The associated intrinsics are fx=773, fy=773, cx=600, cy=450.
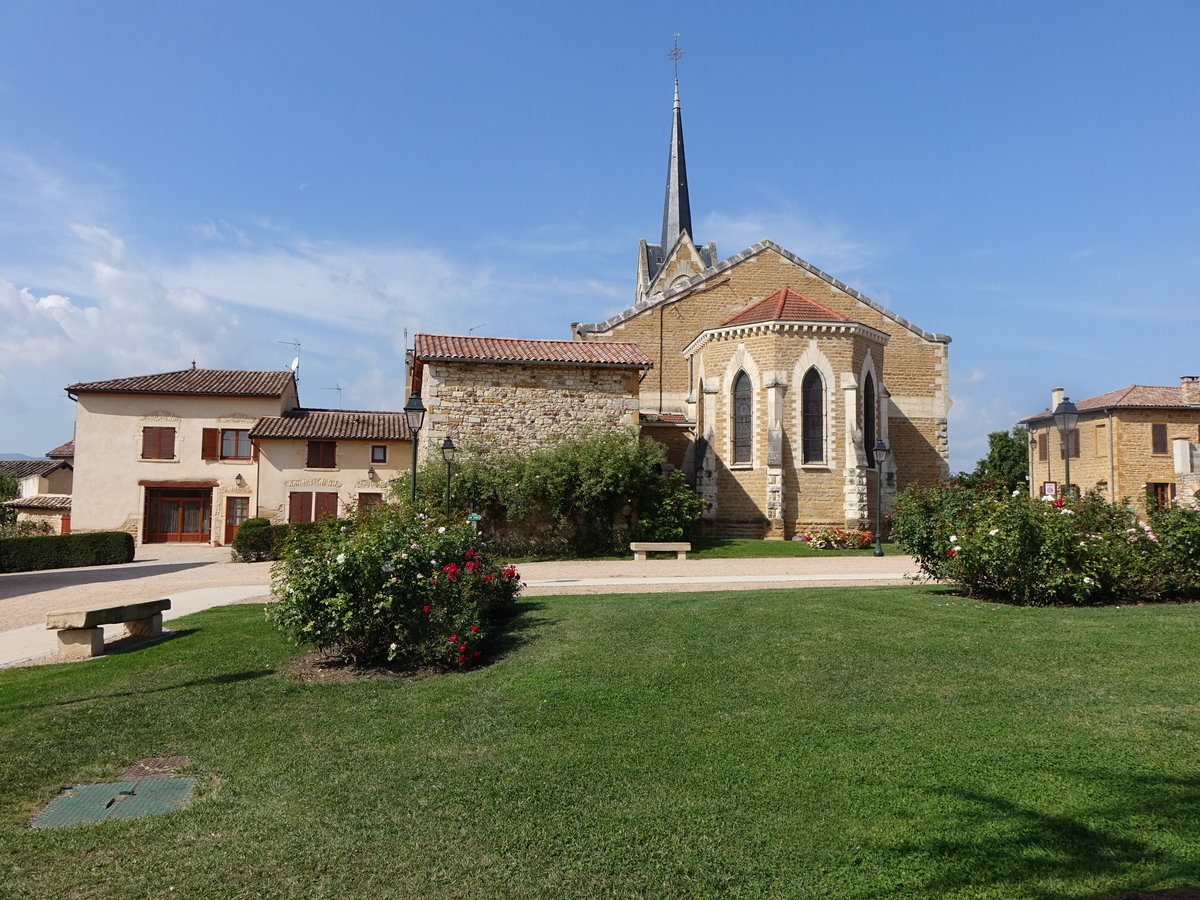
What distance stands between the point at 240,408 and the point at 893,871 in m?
32.2

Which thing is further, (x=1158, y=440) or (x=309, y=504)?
(x=1158, y=440)

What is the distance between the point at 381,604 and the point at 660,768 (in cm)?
375

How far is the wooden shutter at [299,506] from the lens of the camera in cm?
2945

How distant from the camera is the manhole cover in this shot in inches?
171

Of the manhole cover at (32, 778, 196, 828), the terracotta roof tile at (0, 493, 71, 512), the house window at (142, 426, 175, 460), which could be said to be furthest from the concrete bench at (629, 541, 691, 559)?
the terracotta roof tile at (0, 493, 71, 512)

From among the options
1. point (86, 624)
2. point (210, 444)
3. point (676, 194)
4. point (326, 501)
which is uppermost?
point (676, 194)

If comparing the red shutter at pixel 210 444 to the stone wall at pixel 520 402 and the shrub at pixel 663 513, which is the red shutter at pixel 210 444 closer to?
the stone wall at pixel 520 402

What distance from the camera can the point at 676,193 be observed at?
4934 centimetres

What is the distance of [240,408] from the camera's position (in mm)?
31266

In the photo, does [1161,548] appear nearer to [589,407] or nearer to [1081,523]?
[1081,523]

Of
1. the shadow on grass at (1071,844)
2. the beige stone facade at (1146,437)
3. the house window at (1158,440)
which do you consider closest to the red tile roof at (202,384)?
the shadow on grass at (1071,844)

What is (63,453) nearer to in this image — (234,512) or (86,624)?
(234,512)

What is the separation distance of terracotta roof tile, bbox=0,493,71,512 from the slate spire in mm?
35347

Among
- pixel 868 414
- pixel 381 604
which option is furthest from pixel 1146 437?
pixel 381 604
